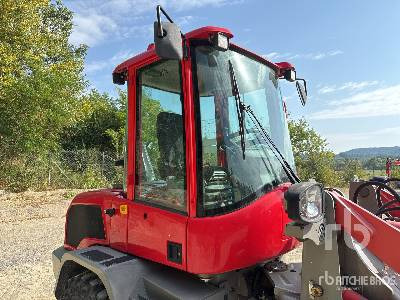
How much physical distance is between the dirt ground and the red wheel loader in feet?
1.14

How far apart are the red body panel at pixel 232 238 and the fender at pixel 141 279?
21cm

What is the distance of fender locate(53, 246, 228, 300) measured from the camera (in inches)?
107

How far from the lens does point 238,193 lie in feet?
8.79

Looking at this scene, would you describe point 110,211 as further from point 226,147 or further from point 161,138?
point 226,147

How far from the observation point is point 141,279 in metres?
2.90

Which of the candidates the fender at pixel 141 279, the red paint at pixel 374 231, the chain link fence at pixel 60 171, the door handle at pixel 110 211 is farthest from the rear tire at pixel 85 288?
the chain link fence at pixel 60 171

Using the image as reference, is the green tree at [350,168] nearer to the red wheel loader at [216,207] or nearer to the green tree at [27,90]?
the green tree at [27,90]

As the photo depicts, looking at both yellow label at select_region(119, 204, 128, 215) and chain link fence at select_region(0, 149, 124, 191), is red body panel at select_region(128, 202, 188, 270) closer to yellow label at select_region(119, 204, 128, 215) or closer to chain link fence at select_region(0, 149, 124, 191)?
yellow label at select_region(119, 204, 128, 215)

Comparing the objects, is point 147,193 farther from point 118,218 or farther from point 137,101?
point 137,101

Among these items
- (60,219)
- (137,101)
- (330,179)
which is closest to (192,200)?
(137,101)

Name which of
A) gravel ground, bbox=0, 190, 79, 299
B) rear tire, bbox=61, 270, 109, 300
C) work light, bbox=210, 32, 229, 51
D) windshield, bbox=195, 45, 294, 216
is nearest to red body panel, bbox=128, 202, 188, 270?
windshield, bbox=195, 45, 294, 216

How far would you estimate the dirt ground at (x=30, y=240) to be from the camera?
5516mm

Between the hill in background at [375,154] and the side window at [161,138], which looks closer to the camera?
the side window at [161,138]

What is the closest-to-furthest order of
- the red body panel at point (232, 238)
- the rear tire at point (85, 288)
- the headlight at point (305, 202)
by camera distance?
the headlight at point (305, 202)
the red body panel at point (232, 238)
the rear tire at point (85, 288)
